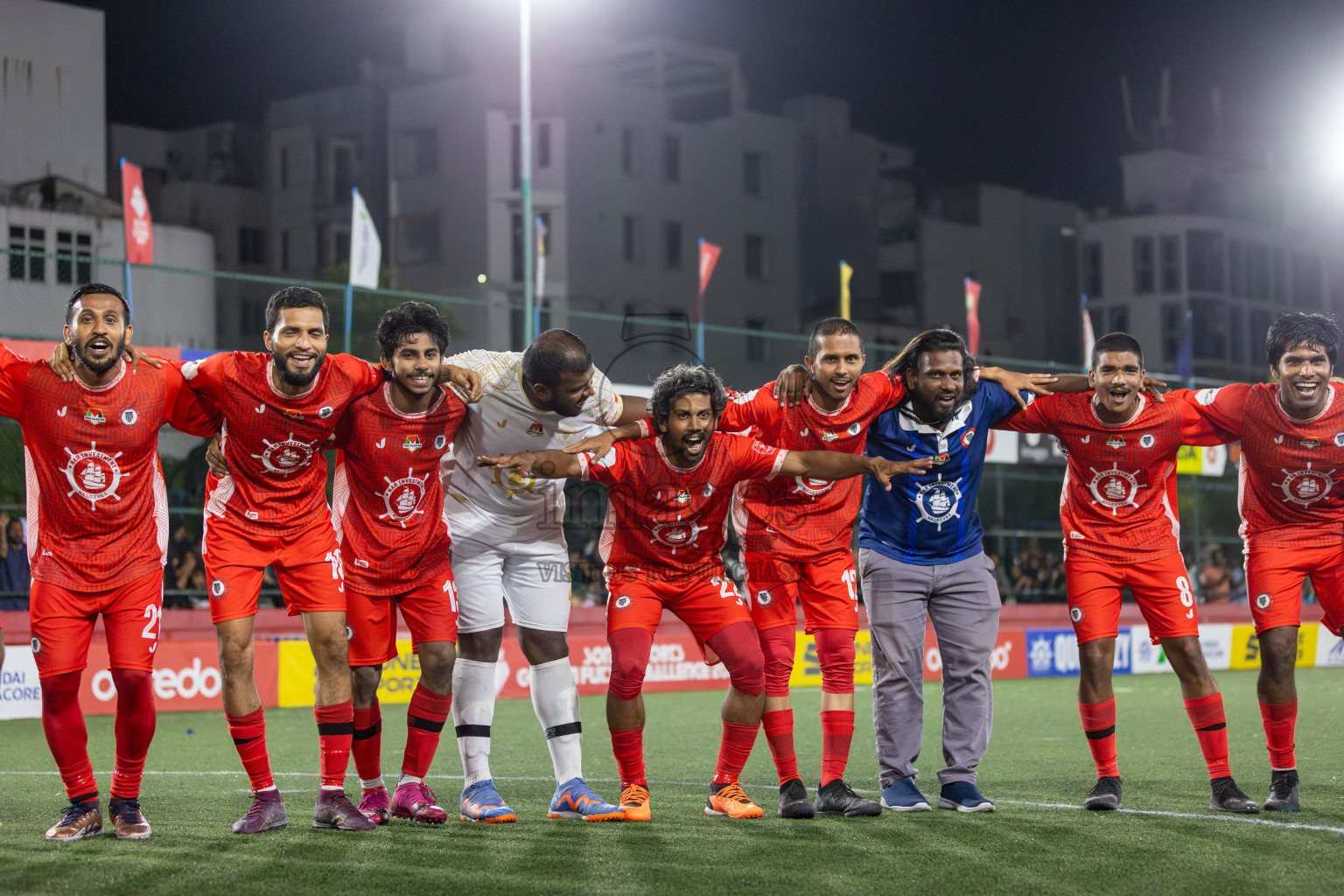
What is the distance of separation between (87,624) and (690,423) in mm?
2819

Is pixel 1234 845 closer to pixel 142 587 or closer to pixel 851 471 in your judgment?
pixel 851 471

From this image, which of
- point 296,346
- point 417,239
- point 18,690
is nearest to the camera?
point 296,346

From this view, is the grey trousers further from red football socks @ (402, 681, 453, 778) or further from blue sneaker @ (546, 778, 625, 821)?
red football socks @ (402, 681, 453, 778)

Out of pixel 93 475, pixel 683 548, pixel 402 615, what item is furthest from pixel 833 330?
pixel 93 475

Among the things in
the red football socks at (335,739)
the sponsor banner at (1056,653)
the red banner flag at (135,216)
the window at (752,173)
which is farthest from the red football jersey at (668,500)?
the window at (752,173)

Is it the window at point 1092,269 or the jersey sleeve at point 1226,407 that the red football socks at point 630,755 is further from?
the window at point 1092,269

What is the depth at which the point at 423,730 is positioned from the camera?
21.8ft

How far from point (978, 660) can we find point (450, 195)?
137 ft

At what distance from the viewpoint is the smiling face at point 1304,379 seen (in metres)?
6.83

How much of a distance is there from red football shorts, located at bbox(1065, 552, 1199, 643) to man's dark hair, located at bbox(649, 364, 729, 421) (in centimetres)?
194

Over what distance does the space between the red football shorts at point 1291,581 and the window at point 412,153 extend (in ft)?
141

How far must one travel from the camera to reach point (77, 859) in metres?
5.49

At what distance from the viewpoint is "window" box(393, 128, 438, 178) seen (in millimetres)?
47438

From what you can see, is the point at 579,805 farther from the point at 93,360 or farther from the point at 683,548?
the point at 93,360
